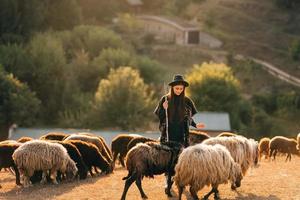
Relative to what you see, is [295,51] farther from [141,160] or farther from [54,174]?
[141,160]

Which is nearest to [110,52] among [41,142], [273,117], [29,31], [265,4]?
[29,31]

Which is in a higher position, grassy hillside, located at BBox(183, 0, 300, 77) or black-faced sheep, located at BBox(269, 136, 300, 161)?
grassy hillside, located at BBox(183, 0, 300, 77)

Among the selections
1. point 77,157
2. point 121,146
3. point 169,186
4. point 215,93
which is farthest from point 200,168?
point 215,93

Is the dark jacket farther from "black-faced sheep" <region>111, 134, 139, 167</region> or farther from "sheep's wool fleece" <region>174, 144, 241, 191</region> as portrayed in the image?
"black-faced sheep" <region>111, 134, 139, 167</region>

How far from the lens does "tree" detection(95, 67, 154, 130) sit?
5616 centimetres

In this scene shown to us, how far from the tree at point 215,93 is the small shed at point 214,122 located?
25.3 feet

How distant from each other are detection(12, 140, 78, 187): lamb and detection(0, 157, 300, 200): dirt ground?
1.48ft

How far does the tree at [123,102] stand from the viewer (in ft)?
184

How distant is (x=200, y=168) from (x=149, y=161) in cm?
130

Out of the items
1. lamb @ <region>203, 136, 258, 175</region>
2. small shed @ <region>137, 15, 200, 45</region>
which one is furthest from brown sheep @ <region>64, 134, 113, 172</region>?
small shed @ <region>137, 15, 200, 45</region>

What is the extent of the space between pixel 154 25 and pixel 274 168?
75.6m

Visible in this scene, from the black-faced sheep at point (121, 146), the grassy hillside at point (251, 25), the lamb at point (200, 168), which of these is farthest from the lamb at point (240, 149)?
the grassy hillside at point (251, 25)

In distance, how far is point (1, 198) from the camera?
1811 centimetres

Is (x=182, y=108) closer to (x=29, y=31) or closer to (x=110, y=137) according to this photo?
(x=110, y=137)
